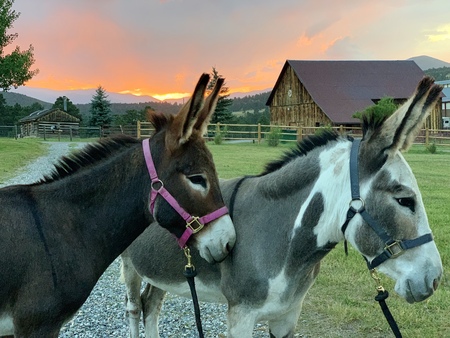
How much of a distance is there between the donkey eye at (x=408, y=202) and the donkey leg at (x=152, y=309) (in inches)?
115

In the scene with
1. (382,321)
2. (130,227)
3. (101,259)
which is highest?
(130,227)

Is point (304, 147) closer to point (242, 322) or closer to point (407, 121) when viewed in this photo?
point (407, 121)

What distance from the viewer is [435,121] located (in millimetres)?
51938

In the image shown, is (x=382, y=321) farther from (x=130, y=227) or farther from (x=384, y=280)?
(x=130, y=227)

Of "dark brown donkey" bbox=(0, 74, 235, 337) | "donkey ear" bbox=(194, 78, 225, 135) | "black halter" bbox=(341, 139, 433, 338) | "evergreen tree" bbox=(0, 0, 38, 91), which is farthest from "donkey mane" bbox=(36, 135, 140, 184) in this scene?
"evergreen tree" bbox=(0, 0, 38, 91)

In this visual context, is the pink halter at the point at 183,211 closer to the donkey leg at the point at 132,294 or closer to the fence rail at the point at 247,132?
the donkey leg at the point at 132,294

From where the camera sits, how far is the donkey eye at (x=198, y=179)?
112 inches

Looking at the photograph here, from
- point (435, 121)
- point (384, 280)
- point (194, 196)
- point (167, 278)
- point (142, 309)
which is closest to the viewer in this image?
point (194, 196)

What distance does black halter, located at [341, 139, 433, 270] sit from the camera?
2543 millimetres

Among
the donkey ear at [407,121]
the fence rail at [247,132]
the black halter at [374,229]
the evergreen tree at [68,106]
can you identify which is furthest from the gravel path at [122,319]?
the evergreen tree at [68,106]

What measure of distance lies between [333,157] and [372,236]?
600mm

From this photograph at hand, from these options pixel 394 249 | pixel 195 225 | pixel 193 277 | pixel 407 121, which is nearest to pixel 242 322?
pixel 193 277

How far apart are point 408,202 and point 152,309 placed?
3078mm

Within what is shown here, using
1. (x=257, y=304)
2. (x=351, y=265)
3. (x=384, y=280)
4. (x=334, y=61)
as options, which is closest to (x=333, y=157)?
(x=257, y=304)
